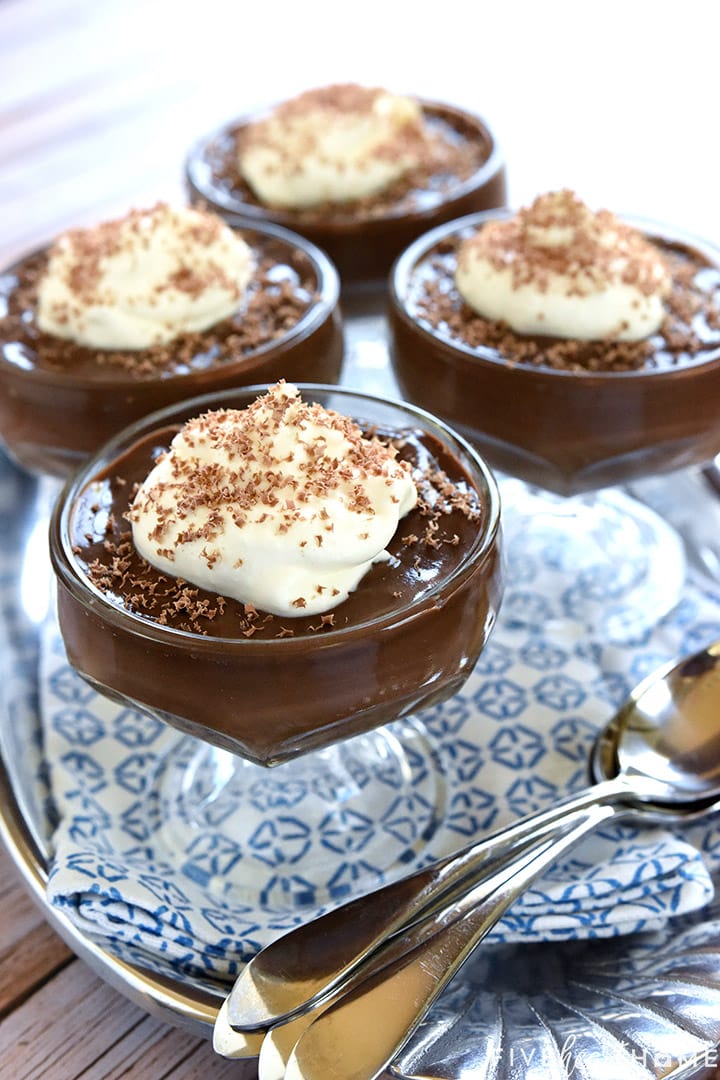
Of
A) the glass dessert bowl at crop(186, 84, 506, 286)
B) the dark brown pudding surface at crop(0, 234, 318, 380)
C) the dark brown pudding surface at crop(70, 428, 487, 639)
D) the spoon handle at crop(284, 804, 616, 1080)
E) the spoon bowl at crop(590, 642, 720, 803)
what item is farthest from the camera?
the glass dessert bowl at crop(186, 84, 506, 286)

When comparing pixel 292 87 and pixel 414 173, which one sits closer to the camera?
pixel 414 173

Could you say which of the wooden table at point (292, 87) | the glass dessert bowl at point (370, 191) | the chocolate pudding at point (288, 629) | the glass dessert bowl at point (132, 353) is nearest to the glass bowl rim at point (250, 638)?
the chocolate pudding at point (288, 629)

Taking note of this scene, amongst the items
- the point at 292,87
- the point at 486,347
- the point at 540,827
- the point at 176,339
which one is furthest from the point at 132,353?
the point at 292,87

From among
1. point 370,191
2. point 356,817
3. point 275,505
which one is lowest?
point 356,817

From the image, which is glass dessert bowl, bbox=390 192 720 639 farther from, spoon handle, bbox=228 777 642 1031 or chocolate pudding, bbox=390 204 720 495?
spoon handle, bbox=228 777 642 1031

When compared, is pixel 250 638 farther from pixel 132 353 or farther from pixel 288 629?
pixel 132 353

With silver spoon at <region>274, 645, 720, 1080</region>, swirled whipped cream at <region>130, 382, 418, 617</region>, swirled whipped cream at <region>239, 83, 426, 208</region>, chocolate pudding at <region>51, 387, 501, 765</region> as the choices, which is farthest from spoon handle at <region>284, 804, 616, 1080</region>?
swirled whipped cream at <region>239, 83, 426, 208</region>

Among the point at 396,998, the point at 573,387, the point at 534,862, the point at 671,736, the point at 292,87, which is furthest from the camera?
the point at 292,87
